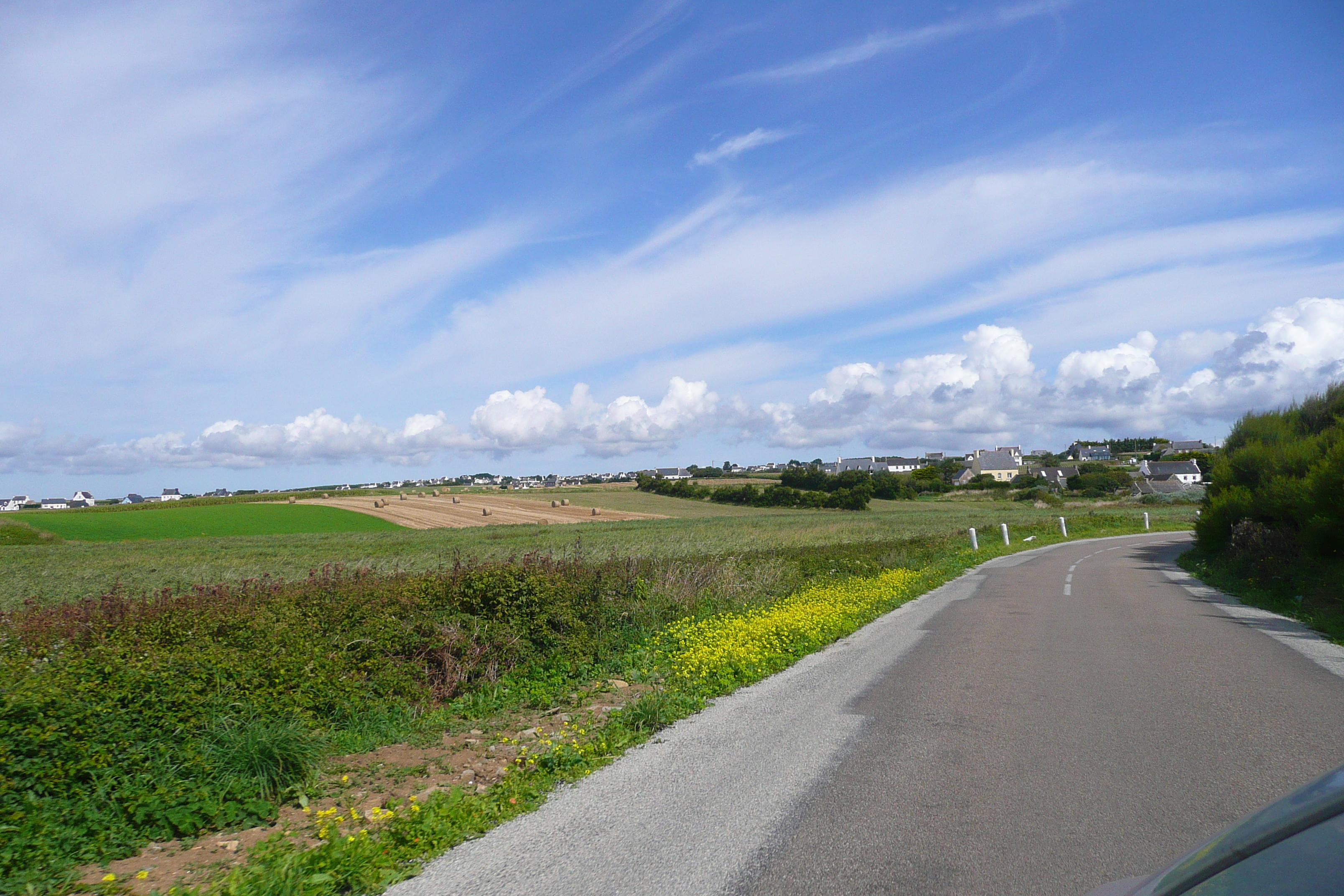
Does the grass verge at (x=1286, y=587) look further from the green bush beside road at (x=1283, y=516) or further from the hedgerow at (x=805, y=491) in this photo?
the hedgerow at (x=805, y=491)

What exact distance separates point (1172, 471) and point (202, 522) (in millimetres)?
116860

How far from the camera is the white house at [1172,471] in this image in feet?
358

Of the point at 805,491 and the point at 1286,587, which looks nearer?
the point at 1286,587

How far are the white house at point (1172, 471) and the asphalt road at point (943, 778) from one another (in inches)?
4527

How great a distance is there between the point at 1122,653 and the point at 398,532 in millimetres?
47107

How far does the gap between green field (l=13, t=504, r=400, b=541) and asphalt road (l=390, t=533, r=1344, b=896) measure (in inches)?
1911

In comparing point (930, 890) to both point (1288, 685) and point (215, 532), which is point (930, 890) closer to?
point (1288, 685)

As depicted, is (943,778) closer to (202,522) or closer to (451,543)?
(451,543)

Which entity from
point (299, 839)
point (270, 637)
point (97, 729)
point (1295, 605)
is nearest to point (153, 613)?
point (270, 637)

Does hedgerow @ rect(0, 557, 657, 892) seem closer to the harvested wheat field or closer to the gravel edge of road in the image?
the gravel edge of road

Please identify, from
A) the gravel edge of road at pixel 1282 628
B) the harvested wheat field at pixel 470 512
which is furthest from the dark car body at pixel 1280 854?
the harvested wheat field at pixel 470 512

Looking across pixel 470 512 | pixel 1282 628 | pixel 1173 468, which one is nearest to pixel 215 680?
pixel 1282 628

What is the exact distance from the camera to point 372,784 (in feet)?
20.5

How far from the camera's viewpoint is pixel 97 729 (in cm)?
529
